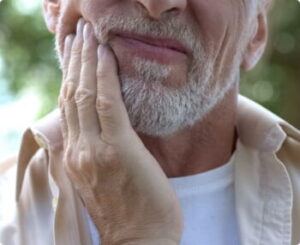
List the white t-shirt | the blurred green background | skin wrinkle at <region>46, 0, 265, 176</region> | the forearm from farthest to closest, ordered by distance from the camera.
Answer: the blurred green background < the white t-shirt < skin wrinkle at <region>46, 0, 265, 176</region> < the forearm

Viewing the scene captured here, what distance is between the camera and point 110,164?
1.53 m

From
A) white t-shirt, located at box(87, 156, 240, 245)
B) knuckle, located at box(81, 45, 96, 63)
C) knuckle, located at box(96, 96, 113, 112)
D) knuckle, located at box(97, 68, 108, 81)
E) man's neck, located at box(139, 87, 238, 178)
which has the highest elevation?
knuckle, located at box(81, 45, 96, 63)

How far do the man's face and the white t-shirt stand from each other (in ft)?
0.66

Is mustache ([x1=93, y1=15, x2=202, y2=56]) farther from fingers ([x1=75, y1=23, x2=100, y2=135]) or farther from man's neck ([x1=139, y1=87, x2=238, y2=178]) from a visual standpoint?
man's neck ([x1=139, y1=87, x2=238, y2=178])

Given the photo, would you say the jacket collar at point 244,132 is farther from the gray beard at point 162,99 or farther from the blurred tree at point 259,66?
the blurred tree at point 259,66

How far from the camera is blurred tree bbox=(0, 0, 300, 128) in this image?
13.1 feet

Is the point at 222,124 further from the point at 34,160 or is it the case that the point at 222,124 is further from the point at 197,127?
the point at 34,160

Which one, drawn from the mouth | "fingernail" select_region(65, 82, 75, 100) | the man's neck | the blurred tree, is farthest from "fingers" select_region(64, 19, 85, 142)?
the blurred tree

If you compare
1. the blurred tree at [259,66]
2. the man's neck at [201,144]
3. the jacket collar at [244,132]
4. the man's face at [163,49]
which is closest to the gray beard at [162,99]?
the man's face at [163,49]

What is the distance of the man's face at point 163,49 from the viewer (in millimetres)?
1562

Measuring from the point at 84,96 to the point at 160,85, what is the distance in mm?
200

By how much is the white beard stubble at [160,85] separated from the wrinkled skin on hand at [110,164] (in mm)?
46

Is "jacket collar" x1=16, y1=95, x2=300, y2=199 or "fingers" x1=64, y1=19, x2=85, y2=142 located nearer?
"fingers" x1=64, y1=19, x2=85, y2=142

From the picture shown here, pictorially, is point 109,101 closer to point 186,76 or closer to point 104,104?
point 104,104
